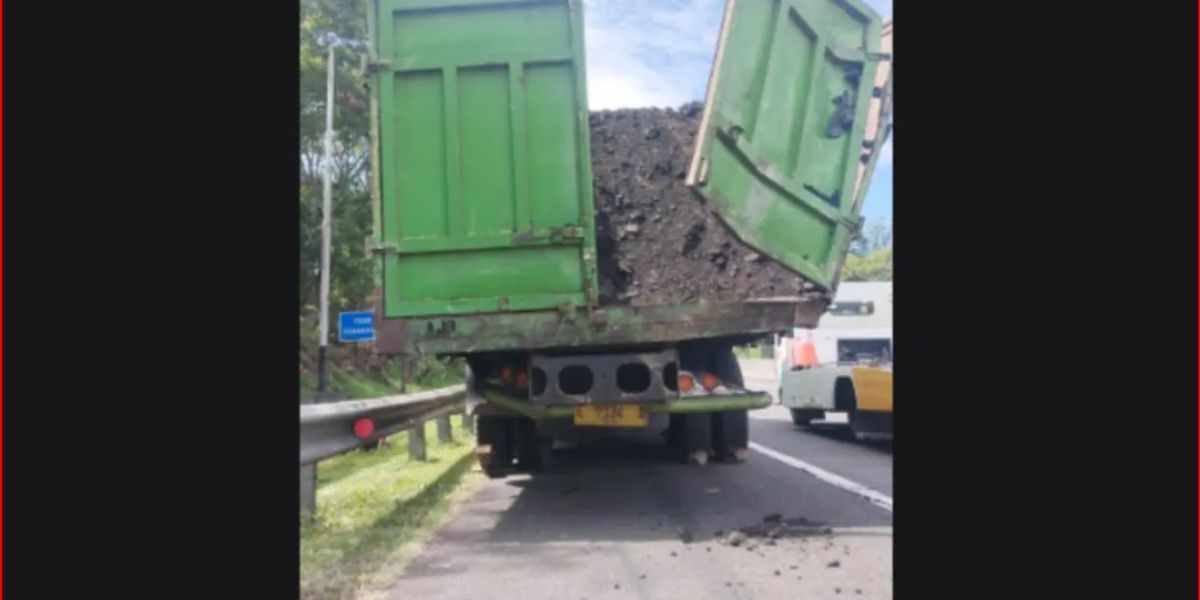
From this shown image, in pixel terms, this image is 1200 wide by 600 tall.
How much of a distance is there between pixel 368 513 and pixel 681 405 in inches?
83.9

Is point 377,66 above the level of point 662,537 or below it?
above

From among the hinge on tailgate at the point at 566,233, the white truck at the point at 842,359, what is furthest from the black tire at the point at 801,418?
the hinge on tailgate at the point at 566,233

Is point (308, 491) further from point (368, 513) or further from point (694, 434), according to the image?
point (694, 434)

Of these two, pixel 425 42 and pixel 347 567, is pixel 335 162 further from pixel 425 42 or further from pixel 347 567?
pixel 347 567

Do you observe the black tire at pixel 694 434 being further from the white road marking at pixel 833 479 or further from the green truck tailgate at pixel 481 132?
the green truck tailgate at pixel 481 132

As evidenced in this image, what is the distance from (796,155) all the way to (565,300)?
173 cm

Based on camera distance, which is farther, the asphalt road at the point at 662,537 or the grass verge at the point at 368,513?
the grass verge at the point at 368,513

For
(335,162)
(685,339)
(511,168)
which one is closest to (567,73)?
(511,168)

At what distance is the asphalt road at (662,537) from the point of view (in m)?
4.30

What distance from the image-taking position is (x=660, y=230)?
7059mm

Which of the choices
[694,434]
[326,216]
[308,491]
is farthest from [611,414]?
[326,216]

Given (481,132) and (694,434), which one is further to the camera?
(694,434)

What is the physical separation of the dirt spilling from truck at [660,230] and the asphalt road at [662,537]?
1425 mm

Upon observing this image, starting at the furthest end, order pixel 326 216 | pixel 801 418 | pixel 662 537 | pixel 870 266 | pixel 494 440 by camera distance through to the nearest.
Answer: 1. pixel 870 266
2. pixel 326 216
3. pixel 801 418
4. pixel 494 440
5. pixel 662 537
